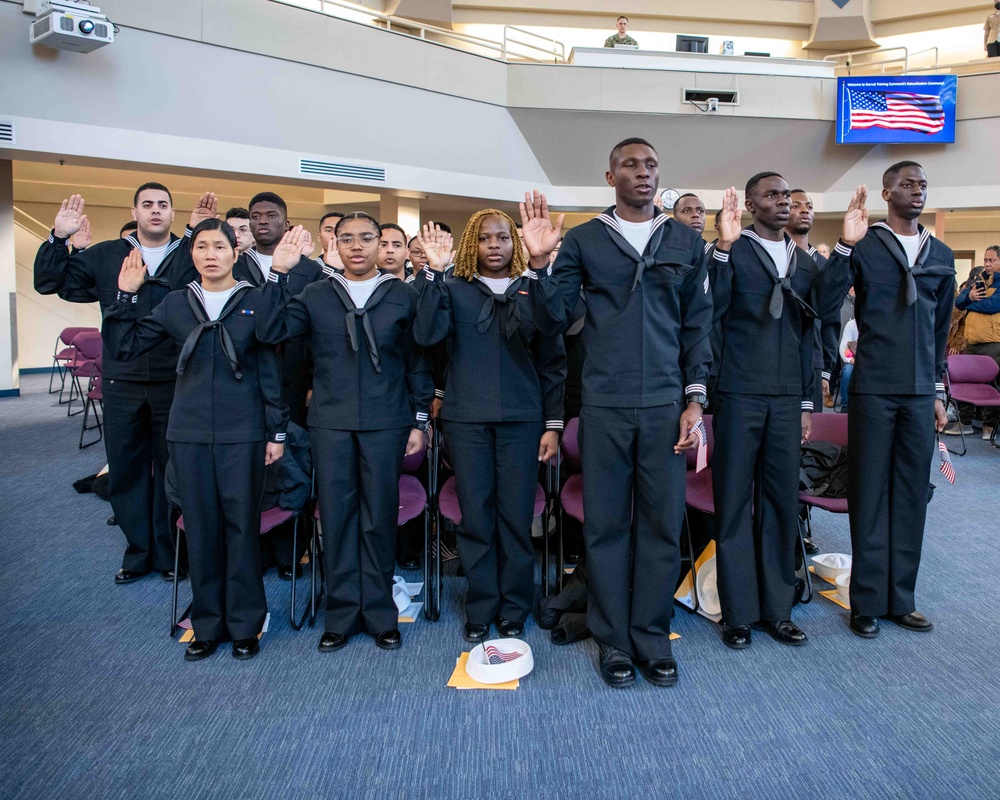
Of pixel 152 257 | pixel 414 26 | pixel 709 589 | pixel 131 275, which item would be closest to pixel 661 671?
pixel 709 589

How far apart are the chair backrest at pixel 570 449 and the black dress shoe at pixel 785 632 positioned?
1.21 m

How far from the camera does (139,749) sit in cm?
→ 239

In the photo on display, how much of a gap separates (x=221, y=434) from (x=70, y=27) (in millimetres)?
7132

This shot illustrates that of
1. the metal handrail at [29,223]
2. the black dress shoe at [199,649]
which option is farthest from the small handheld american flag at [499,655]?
the metal handrail at [29,223]

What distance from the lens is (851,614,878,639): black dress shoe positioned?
3206 millimetres

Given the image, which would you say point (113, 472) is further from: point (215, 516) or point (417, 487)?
point (417, 487)

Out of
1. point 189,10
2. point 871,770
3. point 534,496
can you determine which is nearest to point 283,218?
point 534,496

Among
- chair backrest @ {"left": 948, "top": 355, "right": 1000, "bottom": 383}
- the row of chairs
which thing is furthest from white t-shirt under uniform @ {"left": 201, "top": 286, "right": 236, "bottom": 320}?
chair backrest @ {"left": 948, "top": 355, "right": 1000, "bottom": 383}

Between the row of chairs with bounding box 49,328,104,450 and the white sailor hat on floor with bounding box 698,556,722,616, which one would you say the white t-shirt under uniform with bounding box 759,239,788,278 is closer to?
the white sailor hat on floor with bounding box 698,556,722,616

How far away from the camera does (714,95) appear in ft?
40.1

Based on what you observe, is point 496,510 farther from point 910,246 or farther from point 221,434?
point 910,246

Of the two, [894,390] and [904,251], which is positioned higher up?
[904,251]

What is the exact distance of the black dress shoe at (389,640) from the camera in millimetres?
3115

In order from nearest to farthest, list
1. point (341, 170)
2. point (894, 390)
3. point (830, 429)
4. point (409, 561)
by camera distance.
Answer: point (894, 390), point (830, 429), point (409, 561), point (341, 170)
